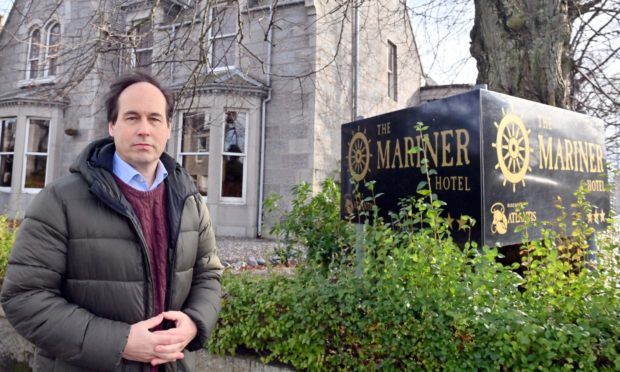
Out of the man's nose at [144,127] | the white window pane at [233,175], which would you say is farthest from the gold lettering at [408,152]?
the white window pane at [233,175]

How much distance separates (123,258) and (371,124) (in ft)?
8.82

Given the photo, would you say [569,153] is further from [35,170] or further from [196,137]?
[35,170]

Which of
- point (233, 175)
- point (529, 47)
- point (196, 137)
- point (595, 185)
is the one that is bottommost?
point (595, 185)

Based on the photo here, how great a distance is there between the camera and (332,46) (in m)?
10.8

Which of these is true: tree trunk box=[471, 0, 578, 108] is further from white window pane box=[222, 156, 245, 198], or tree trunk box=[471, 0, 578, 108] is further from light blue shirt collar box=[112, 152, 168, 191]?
white window pane box=[222, 156, 245, 198]

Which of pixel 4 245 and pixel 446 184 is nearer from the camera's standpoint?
pixel 446 184

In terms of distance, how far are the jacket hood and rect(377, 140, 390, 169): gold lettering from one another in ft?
6.49

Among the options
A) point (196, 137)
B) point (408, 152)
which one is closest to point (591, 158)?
point (408, 152)

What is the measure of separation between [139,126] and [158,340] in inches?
33.3

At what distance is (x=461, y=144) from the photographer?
2863 millimetres

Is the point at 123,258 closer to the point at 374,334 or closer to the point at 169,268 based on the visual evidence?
the point at 169,268

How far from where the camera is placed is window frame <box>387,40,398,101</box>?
14.3 meters

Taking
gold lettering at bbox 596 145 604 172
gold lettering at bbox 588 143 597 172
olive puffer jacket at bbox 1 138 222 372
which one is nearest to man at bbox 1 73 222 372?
olive puffer jacket at bbox 1 138 222 372

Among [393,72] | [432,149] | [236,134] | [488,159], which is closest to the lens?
[488,159]
